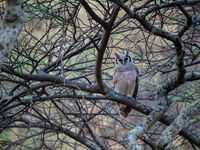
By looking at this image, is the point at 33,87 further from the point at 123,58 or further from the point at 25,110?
the point at 123,58

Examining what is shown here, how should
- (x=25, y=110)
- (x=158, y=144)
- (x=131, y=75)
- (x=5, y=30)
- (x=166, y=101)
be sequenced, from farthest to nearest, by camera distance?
(x=131, y=75) < (x=25, y=110) < (x=166, y=101) < (x=158, y=144) < (x=5, y=30)

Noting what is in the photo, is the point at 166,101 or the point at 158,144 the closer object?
the point at 158,144

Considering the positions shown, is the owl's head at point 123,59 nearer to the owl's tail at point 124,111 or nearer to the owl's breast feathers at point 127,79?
the owl's breast feathers at point 127,79

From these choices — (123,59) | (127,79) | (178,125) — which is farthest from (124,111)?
Answer: (178,125)

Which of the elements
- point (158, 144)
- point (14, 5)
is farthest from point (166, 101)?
point (14, 5)

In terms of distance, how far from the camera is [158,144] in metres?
2.45

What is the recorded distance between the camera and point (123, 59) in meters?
4.72

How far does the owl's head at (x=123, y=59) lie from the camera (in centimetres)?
474

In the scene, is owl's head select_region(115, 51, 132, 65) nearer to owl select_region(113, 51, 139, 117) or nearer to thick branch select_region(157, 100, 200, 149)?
owl select_region(113, 51, 139, 117)

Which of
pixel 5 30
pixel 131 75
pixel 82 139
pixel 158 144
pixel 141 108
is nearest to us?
pixel 5 30

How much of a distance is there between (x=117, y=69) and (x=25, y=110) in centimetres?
110

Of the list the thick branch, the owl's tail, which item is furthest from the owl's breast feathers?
the thick branch

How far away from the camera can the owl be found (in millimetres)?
4723

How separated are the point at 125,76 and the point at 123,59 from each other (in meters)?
0.17
